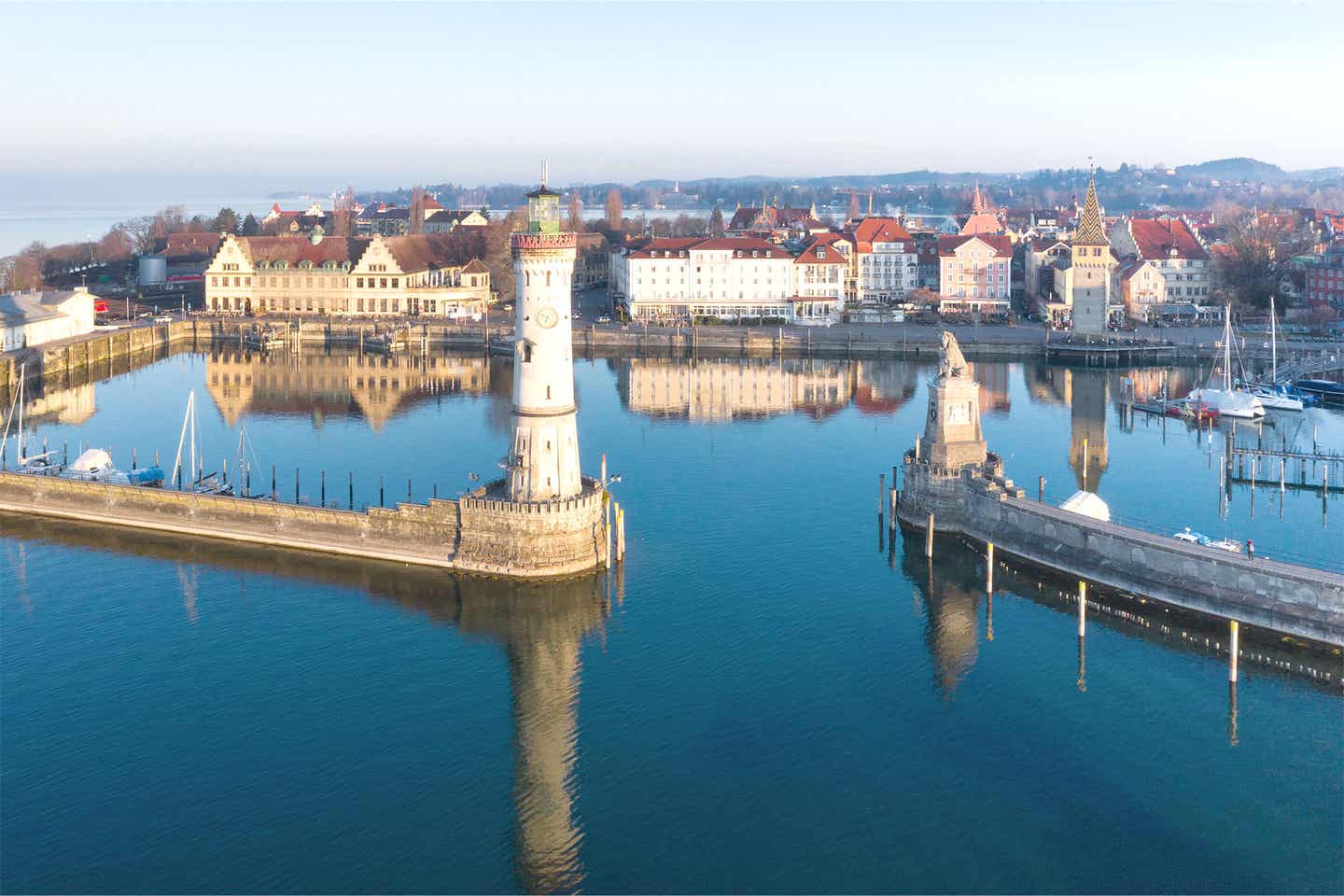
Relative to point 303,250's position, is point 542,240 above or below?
below

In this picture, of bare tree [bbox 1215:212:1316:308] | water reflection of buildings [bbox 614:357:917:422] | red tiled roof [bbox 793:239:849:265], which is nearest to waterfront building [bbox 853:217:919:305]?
red tiled roof [bbox 793:239:849:265]

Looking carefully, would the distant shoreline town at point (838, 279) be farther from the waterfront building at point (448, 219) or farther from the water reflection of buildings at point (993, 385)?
the waterfront building at point (448, 219)

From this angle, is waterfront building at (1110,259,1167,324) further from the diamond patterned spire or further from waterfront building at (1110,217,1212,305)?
the diamond patterned spire

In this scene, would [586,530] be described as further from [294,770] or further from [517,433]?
[294,770]

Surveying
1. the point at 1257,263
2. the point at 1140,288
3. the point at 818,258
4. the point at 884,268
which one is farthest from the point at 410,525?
the point at 1257,263

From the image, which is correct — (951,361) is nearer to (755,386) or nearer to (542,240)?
(542,240)

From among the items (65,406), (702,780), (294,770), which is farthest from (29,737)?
(65,406)
